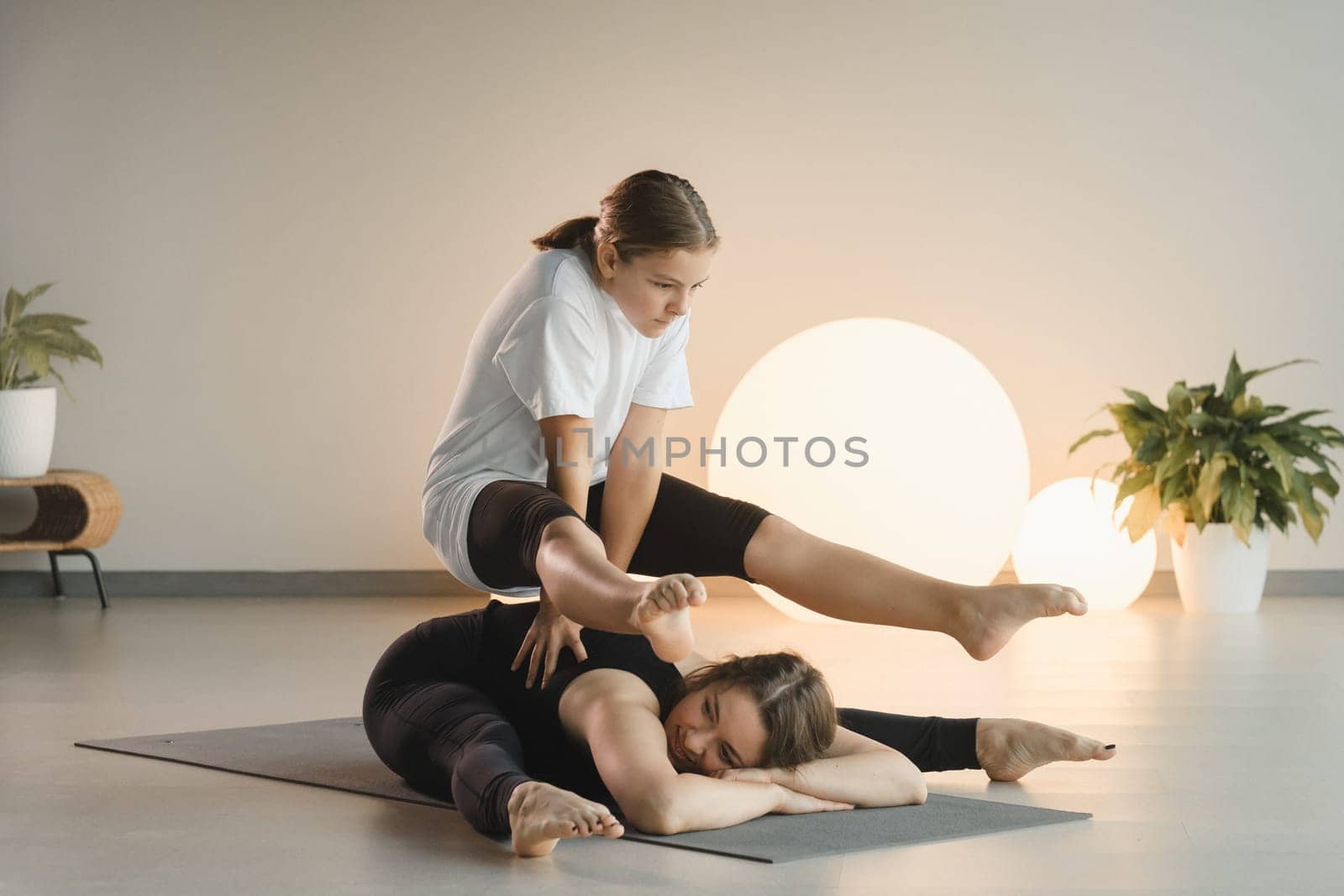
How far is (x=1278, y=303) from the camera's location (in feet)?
15.5

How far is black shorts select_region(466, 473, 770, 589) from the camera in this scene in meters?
2.02

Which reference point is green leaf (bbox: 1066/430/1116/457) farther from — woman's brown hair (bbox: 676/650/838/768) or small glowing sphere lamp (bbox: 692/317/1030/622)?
woman's brown hair (bbox: 676/650/838/768)

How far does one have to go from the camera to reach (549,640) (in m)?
2.11

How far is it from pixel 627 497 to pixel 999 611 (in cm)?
63

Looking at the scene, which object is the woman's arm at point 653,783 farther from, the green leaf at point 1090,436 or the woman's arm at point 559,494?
the green leaf at point 1090,436

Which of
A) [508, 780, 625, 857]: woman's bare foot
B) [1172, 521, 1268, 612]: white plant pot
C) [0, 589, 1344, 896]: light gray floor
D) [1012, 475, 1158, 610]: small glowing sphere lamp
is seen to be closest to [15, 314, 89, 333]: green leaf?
[0, 589, 1344, 896]: light gray floor

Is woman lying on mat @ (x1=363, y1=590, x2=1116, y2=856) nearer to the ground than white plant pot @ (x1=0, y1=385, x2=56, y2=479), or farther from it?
nearer to the ground

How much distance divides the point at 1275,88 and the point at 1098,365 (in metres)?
1.05

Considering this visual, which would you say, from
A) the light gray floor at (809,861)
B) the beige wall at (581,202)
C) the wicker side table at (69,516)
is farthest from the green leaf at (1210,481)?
the wicker side table at (69,516)

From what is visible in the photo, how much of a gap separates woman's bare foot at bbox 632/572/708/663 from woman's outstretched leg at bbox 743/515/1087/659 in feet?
1.53

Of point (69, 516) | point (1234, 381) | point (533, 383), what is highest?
point (1234, 381)

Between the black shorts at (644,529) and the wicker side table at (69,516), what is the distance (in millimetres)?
2764

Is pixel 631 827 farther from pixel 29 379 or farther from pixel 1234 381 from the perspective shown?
pixel 29 379

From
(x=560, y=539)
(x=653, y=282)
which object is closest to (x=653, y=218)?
(x=653, y=282)
